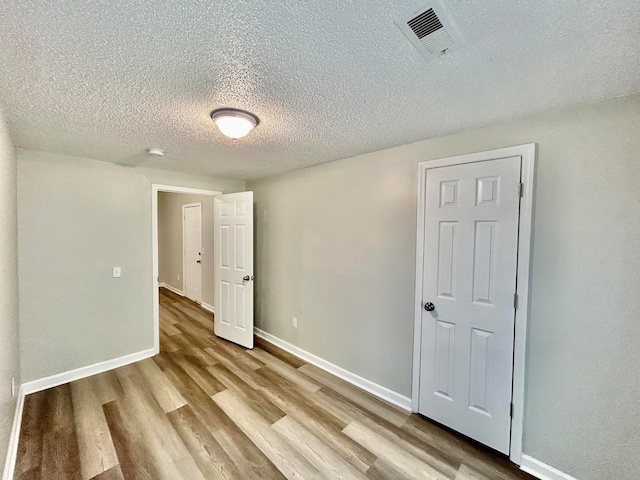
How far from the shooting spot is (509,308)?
173cm

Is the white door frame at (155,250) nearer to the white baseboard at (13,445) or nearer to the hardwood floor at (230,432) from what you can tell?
the hardwood floor at (230,432)

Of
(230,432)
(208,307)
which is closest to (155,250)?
(208,307)

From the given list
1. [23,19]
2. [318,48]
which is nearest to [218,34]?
[318,48]

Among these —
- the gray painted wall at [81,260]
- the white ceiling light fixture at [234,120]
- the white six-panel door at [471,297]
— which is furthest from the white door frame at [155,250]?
the white six-panel door at [471,297]

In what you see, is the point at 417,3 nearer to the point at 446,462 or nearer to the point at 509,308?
the point at 509,308

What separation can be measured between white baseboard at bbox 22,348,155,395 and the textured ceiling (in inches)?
88.0

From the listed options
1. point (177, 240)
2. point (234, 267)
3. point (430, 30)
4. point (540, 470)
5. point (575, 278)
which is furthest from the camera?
point (177, 240)

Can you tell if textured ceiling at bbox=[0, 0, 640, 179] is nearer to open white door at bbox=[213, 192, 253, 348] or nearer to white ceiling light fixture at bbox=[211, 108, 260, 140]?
white ceiling light fixture at bbox=[211, 108, 260, 140]

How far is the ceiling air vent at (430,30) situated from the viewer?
88cm

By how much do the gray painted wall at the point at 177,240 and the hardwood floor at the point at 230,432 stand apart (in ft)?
7.15

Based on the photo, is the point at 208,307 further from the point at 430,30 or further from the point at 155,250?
the point at 430,30

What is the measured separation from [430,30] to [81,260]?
3.47m

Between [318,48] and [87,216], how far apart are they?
2.95m

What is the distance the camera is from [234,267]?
353 centimetres
